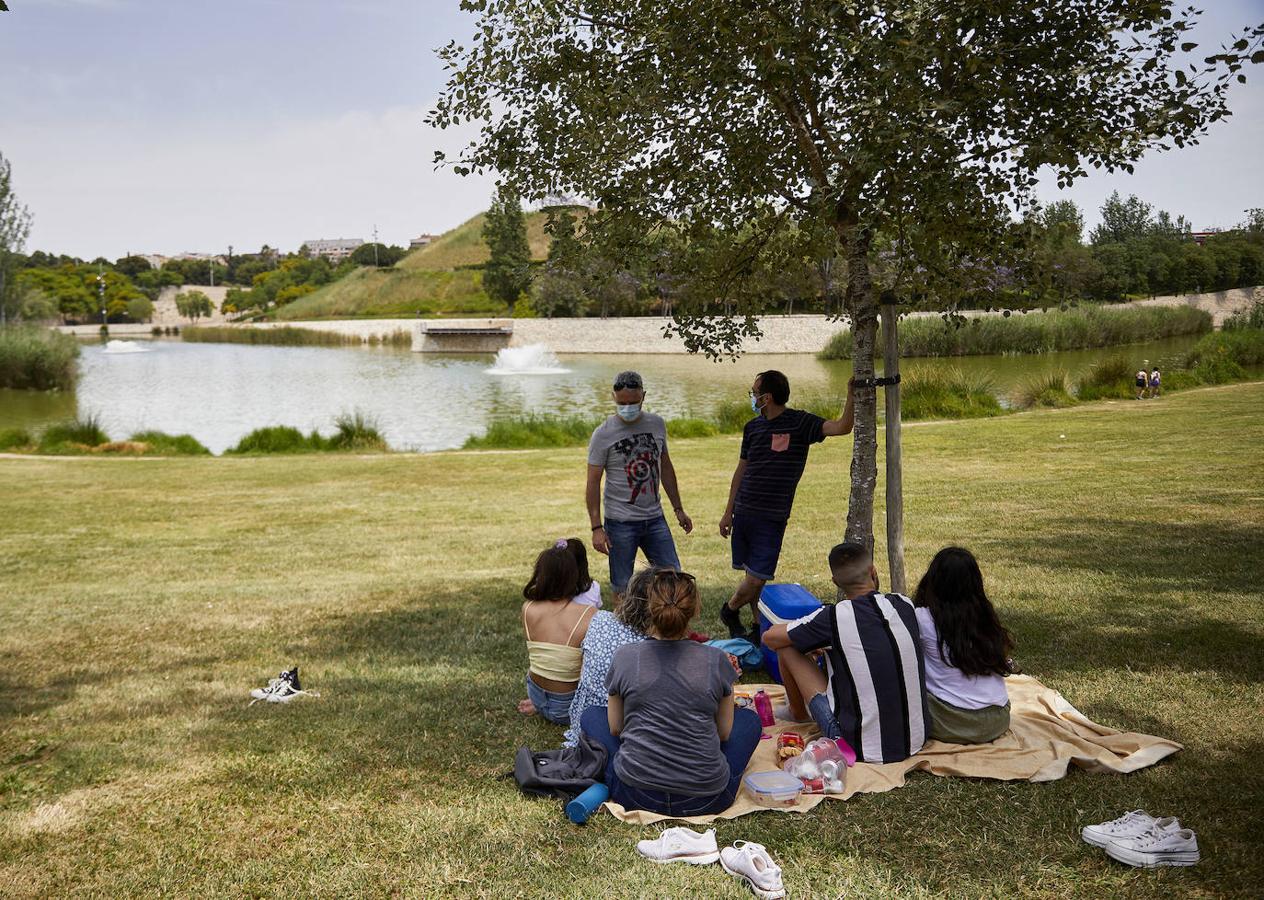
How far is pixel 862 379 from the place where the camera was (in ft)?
18.9

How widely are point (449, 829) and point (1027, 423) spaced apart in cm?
1915

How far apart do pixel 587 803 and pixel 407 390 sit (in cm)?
3711

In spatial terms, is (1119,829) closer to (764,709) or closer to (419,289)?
(764,709)

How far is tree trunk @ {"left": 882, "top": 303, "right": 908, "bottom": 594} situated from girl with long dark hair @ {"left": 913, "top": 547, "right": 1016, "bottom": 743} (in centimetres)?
155

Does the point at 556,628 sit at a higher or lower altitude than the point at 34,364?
lower

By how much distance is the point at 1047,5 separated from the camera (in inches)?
201

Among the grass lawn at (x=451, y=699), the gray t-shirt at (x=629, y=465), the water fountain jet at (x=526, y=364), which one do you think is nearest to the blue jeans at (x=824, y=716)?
the grass lawn at (x=451, y=699)

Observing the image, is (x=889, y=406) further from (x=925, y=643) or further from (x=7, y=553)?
(x=7, y=553)

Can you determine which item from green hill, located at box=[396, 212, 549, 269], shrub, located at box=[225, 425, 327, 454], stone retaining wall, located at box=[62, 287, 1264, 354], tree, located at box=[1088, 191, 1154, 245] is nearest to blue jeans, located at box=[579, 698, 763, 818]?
shrub, located at box=[225, 425, 327, 454]

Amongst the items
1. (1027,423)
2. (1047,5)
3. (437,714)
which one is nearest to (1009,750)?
(437,714)

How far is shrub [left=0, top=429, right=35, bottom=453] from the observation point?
2192cm

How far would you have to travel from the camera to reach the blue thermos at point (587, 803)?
3932 millimetres

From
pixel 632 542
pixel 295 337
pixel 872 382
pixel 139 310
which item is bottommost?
pixel 632 542

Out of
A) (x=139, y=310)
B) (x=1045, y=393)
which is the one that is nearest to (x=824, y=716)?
(x=1045, y=393)
